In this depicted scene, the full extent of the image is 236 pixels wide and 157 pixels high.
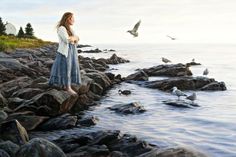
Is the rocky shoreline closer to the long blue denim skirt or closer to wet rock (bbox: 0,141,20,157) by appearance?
wet rock (bbox: 0,141,20,157)

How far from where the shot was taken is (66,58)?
15.6 metres

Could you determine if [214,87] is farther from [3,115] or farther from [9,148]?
[9,148]

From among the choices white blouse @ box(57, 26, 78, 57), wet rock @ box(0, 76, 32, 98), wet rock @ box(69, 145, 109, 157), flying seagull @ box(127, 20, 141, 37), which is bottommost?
wet rock @ box(69, 145, 109, 157)

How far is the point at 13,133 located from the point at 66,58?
200 inches

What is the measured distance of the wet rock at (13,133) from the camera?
10.8 m

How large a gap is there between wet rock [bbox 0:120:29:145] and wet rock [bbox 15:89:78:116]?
9.23ft

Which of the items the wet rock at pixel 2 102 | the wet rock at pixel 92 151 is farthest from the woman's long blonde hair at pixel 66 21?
the wet rock at pixel 92 151

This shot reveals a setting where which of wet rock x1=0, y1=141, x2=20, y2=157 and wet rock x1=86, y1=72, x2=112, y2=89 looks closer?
wet rock x1=0, y1=141, x2=20, y2=157

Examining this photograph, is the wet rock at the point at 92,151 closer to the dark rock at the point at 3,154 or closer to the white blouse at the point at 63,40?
the dark rock at the point at 3,154

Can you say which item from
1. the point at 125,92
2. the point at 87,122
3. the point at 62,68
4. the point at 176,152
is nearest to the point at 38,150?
the point at 176,152

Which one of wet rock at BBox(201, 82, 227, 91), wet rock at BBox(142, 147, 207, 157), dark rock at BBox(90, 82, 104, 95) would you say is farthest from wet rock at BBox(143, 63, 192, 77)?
wet rock at BBox(142, 147, 207, 157)

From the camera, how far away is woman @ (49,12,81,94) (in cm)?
1490

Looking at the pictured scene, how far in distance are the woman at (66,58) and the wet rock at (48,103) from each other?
1.91ft

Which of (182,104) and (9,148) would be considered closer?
(9,148)
